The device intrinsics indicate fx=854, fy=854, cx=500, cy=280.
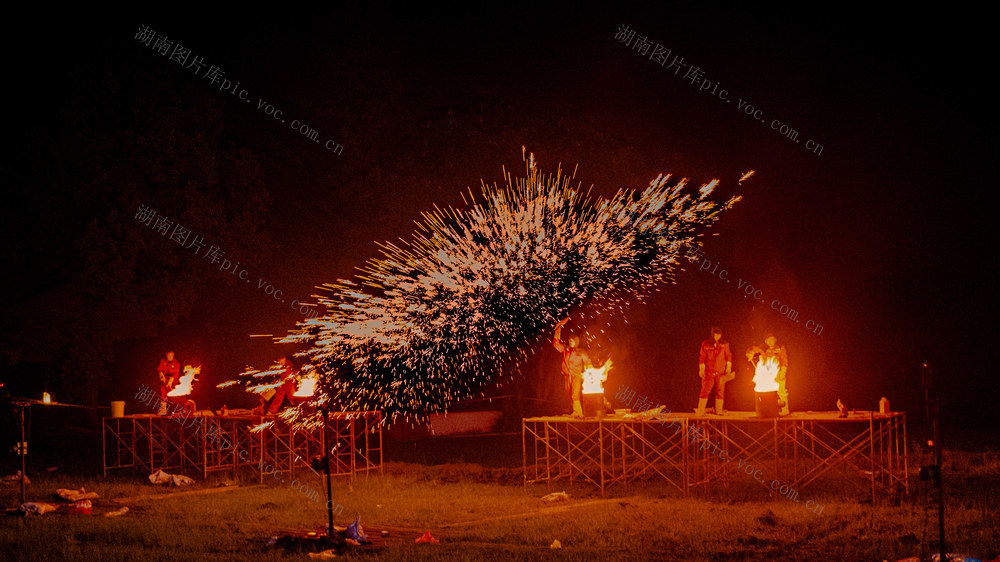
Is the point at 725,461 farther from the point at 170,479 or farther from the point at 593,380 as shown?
the point at 170,479

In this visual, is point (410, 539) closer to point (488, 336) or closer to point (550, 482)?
point (488, 336)

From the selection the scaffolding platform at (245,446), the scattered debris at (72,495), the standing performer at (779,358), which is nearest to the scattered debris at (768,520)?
the standing performer at (779,358)

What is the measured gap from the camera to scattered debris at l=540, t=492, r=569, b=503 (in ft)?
42.1

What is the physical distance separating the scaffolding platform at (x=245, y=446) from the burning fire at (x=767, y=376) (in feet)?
20.4

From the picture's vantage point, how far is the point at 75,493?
13398mm

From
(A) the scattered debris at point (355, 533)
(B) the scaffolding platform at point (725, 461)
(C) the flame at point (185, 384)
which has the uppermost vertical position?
(C) the flame at point (185, 384)

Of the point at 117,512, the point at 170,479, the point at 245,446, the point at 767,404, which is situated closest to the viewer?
the point at 117,512

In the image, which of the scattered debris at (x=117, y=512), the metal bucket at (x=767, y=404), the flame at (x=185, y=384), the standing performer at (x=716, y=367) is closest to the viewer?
the scattered debris at (x=117, y=512)

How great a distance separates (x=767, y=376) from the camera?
1263cm

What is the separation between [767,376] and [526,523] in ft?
14.4

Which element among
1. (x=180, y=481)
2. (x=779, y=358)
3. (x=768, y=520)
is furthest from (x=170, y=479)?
(x=779, y=358)

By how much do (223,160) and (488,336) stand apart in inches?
439

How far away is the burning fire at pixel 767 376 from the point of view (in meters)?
12.6

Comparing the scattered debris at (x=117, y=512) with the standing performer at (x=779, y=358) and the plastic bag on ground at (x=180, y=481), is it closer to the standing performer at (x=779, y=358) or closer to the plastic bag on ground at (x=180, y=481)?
the plastic bag on ground at (x=180, y=481)
